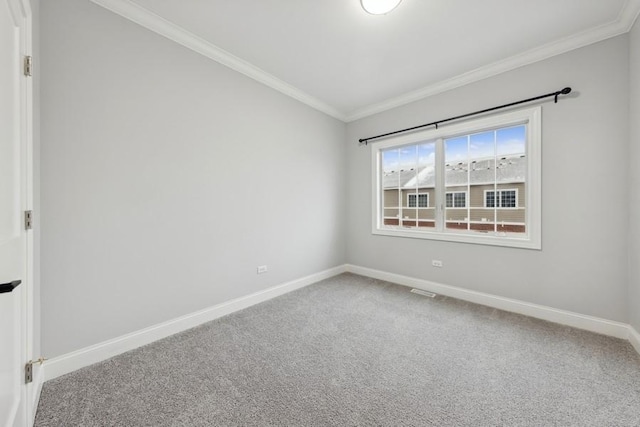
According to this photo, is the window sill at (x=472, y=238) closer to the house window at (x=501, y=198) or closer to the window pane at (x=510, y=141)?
the house window at (x=501, y=198)

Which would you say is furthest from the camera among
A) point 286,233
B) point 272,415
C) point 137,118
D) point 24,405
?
point 286,233

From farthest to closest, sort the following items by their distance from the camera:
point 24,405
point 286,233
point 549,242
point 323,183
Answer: point 323,183
point 286,233
point 549,242
point 24,405

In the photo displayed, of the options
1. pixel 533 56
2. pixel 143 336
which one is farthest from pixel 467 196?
pixel 143 336

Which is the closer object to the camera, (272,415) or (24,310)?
(24,310)

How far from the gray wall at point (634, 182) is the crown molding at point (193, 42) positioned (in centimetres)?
311

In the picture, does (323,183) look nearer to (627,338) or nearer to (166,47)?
(166,47)

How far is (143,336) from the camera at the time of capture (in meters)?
2.02

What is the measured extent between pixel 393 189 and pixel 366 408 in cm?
296

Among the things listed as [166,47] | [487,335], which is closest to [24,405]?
[166,47]

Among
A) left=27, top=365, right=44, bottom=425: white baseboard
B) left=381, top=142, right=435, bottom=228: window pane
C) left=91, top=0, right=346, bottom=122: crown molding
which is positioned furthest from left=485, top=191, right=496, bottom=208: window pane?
left=27, top=365, right=44, bottom=425: white baseboard

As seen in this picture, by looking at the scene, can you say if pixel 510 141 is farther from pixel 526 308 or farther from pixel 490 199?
pixel 526 308

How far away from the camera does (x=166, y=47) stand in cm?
215

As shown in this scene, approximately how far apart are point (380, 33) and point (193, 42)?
Answer: 1.76 m

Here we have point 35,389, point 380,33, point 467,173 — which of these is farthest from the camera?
point 467,173
